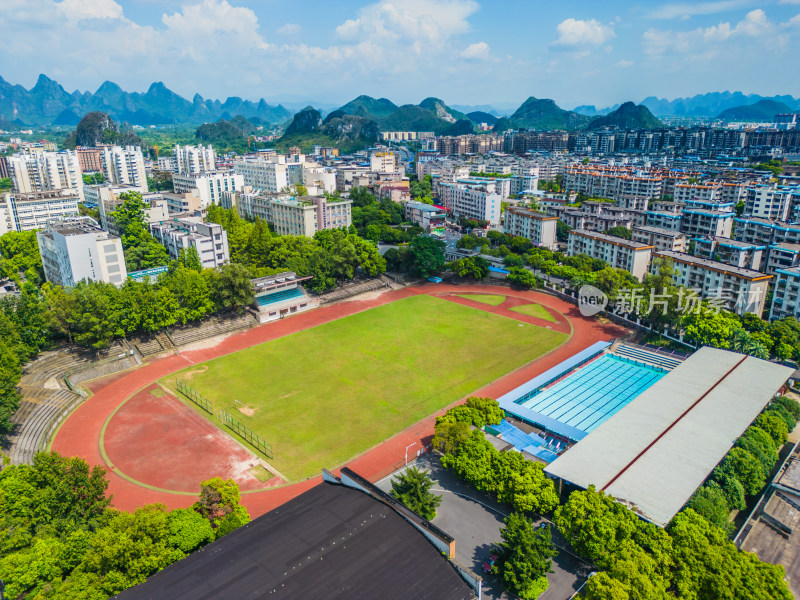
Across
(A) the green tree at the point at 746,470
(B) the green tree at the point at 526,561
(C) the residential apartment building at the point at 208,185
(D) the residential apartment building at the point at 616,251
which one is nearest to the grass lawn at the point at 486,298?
(D) the residential apartment building at the point at 616,251

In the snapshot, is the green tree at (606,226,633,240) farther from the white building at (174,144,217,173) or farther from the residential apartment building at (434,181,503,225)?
the white building at (174,144,217,173)

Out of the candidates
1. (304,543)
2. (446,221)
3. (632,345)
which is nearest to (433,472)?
(304,543)

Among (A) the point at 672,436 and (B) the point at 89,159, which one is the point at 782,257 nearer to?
(A) the point at 672,436

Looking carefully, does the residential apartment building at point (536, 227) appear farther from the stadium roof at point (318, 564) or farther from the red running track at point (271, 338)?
the stadium roof at point (318, 564)

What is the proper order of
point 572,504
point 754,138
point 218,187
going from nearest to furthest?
point 572,504 → point 218,187 → point 754,138

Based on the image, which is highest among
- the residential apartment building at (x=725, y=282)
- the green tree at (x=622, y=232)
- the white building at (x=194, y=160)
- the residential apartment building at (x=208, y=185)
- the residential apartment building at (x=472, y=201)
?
the white building at (x=194, y=160)

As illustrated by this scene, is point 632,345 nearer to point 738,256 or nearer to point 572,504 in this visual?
point 738,256
